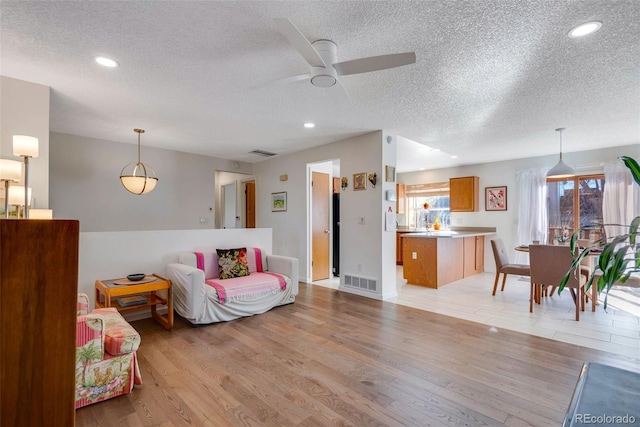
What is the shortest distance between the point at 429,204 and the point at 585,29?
5916 millimetres

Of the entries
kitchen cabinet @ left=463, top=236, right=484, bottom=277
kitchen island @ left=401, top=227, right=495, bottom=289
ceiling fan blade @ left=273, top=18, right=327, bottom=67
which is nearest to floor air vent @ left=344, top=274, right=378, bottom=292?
kitchen island @ left=401, top=227, right=495, bottom=289

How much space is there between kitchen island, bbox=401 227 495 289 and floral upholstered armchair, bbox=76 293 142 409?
424 centimetres

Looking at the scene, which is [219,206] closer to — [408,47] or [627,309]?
[408,47]

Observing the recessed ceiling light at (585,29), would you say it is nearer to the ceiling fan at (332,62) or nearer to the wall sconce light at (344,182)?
the ceiling fan at (332,62)

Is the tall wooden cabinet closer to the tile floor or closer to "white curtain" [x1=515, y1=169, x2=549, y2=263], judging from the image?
the tile floor

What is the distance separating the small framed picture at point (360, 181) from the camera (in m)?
4.44

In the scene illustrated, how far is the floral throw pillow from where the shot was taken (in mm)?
3754

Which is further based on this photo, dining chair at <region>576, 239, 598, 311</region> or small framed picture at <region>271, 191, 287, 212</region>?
small framed picture at <region>271, 191, 287, 212</region>

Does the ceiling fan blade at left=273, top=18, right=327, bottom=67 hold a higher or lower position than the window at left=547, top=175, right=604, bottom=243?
higher

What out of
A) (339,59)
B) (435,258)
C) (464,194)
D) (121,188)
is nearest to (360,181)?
(435,258)

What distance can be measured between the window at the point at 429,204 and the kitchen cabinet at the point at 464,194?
38cm

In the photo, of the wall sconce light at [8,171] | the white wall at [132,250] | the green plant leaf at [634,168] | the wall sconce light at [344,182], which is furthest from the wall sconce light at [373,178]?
the wall sconce light at [8,171]

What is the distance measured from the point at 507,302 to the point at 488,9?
12.3 feet

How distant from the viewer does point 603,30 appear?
1.95m
